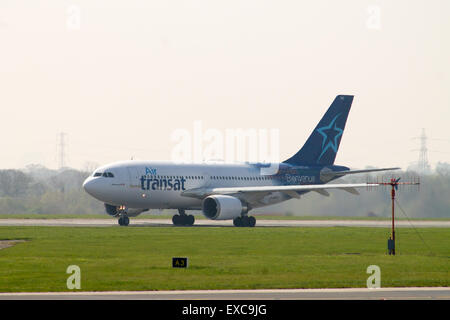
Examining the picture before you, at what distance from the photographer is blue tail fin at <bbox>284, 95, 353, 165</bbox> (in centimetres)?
7525

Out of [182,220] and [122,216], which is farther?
[182,220]

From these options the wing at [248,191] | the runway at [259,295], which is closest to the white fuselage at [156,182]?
the wing at [248,191]

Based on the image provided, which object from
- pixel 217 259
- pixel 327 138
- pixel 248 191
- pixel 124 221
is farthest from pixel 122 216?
pixel 217 259

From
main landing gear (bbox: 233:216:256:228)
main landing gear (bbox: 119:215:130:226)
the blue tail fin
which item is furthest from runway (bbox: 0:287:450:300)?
the blue tail fin

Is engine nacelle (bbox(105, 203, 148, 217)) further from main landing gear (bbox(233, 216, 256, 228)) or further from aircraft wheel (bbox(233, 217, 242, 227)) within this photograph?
main landing gear (bbox(233, 216, 256, 228))

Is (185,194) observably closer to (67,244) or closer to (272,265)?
(67,244)

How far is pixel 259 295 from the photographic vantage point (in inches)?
961

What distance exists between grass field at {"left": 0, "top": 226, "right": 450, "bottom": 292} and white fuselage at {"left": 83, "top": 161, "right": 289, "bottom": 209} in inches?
336

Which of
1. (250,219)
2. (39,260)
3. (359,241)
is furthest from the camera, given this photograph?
(250,219)

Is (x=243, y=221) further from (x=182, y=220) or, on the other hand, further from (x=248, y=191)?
(x=182, y=220)

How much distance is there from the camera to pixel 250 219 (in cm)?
6594

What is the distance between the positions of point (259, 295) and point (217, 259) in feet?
36.1

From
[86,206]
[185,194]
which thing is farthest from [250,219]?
[86,206]

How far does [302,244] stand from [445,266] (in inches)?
464
